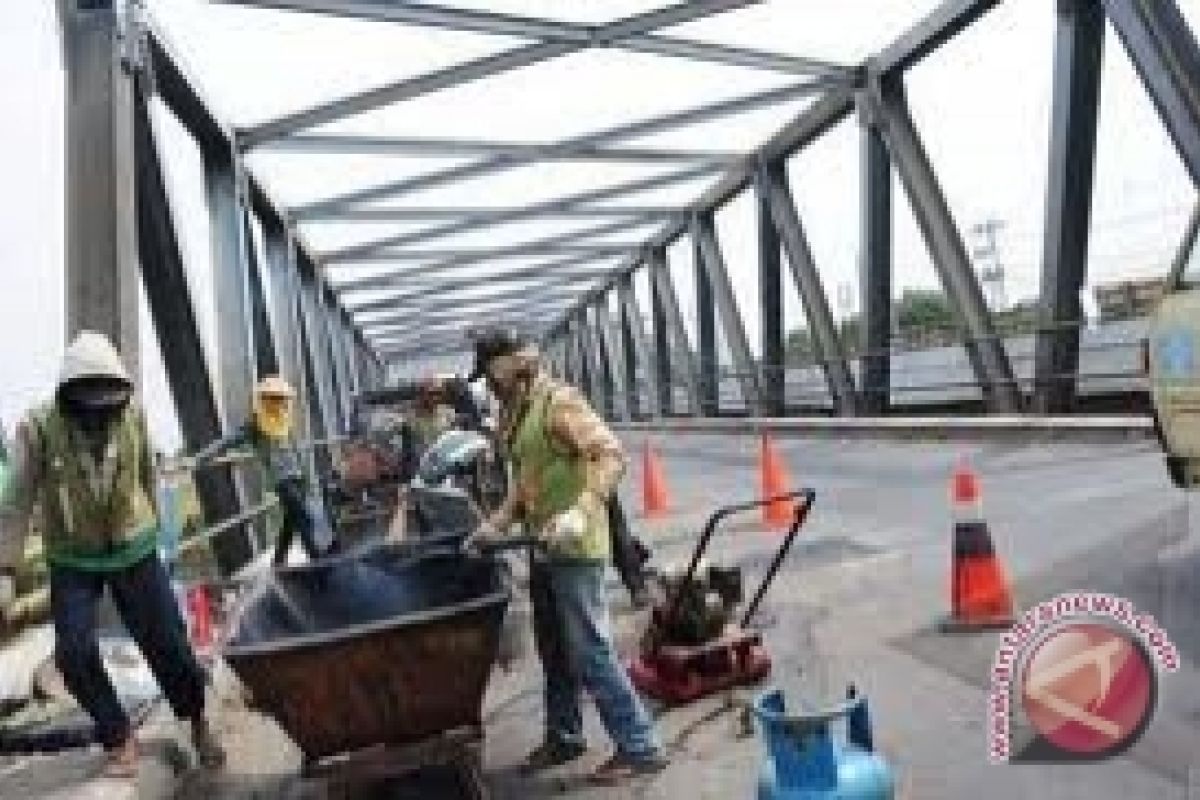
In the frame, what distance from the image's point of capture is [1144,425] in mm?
12992

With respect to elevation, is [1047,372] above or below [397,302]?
below

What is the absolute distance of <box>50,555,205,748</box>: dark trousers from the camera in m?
5.95

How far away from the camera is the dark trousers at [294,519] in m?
11.1

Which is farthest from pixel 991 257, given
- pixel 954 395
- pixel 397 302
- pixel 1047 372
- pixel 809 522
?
pixel 809 522

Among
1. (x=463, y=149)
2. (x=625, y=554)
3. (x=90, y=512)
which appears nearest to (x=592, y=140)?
(x=463, y=149)

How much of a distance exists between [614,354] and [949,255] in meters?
32.7

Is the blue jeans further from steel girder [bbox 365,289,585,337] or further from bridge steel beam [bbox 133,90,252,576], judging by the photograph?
steel girder [bbox 365,289,585,337]

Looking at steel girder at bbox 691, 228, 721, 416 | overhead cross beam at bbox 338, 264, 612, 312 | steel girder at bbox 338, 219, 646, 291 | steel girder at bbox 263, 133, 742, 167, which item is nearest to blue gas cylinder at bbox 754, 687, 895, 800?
steel girder at bbox 263, 133, 742, 167

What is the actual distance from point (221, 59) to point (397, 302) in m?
24.6

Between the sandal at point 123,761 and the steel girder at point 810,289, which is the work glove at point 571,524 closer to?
the sandal at point 123,761

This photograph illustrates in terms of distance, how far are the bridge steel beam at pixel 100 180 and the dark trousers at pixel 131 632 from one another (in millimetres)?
2331

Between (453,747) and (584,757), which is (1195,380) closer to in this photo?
(584,757)

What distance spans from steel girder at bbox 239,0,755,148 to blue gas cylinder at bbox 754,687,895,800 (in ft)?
42.7

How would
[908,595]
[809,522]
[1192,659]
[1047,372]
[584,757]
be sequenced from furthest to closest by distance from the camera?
[1047,372]
[809,522]
[908,595]
[584,757]
[1192,659]
